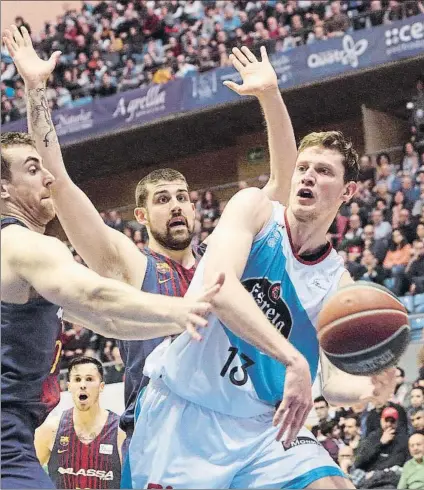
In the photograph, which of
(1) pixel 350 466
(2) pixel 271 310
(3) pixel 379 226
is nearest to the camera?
(2) pixel 271 310

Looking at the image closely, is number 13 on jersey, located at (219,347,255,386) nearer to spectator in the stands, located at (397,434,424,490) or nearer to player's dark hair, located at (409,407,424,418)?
spectator in the stands, located at (397,434,424,490)

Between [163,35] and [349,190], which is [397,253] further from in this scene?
[163,35]

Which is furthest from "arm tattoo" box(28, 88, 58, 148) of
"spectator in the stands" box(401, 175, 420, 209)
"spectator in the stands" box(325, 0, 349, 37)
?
"spectator in the stands" box(325, 0, 349, 37)

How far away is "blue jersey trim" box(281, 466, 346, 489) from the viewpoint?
3.64m

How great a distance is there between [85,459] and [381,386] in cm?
331

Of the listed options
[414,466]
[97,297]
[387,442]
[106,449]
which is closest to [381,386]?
[97,297]

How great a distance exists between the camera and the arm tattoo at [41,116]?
441 centimetres

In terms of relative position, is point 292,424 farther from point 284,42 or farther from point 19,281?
point 284,42

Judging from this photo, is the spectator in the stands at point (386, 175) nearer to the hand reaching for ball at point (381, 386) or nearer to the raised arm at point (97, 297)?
the hand reaching for ball at point (381, 386)

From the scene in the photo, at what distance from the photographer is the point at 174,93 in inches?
734

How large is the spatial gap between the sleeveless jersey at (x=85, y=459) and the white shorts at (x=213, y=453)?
8.74 ft

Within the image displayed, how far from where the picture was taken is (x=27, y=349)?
3.43 metres

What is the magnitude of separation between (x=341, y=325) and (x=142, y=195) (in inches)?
68.2

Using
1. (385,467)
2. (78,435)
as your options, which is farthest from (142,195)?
(385,467)
